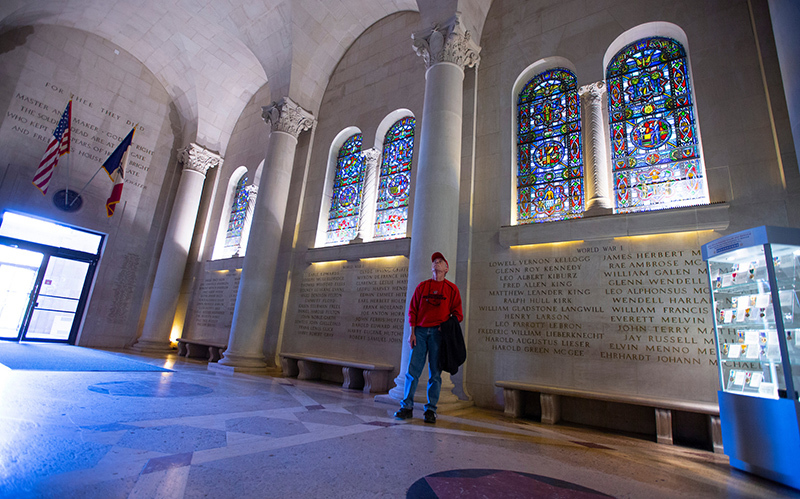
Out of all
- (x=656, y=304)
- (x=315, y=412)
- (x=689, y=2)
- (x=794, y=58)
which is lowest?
(x=315, y=412)

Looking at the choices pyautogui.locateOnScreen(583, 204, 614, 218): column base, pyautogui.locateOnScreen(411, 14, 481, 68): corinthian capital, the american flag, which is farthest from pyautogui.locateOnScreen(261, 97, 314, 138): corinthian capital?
pyautogui.locateOnScreen(583, 204, 614, 218): column base

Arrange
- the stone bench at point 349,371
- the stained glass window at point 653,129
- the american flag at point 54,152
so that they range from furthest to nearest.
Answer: the american flag at point 54,152, the stone bench at point 349,371, the stained glass window at point 653,129

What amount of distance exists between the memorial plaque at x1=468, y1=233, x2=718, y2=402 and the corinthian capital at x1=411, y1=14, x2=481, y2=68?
11.8 ft

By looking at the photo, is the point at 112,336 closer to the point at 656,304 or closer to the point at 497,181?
the point at 497,181

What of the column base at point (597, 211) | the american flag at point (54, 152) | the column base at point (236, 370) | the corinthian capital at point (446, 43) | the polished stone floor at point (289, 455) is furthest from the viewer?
the american flag at point (54, 152)

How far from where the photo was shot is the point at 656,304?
4922 millimetres

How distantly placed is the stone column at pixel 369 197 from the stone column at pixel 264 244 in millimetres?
1973

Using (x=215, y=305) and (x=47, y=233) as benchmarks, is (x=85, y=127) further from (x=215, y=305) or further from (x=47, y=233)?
(x=215, y=305)

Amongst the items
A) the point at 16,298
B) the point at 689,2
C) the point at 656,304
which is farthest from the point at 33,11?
the point at 656,304

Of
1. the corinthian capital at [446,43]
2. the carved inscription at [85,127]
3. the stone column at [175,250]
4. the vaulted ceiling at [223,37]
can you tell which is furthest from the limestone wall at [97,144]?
the corinthian capital at [446,43]

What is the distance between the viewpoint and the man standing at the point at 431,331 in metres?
4.00

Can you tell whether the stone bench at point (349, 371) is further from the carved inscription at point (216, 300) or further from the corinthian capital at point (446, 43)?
the corinthian capital at point (446, 43)

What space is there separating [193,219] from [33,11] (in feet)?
21.0

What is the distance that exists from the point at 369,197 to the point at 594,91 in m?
4.75
